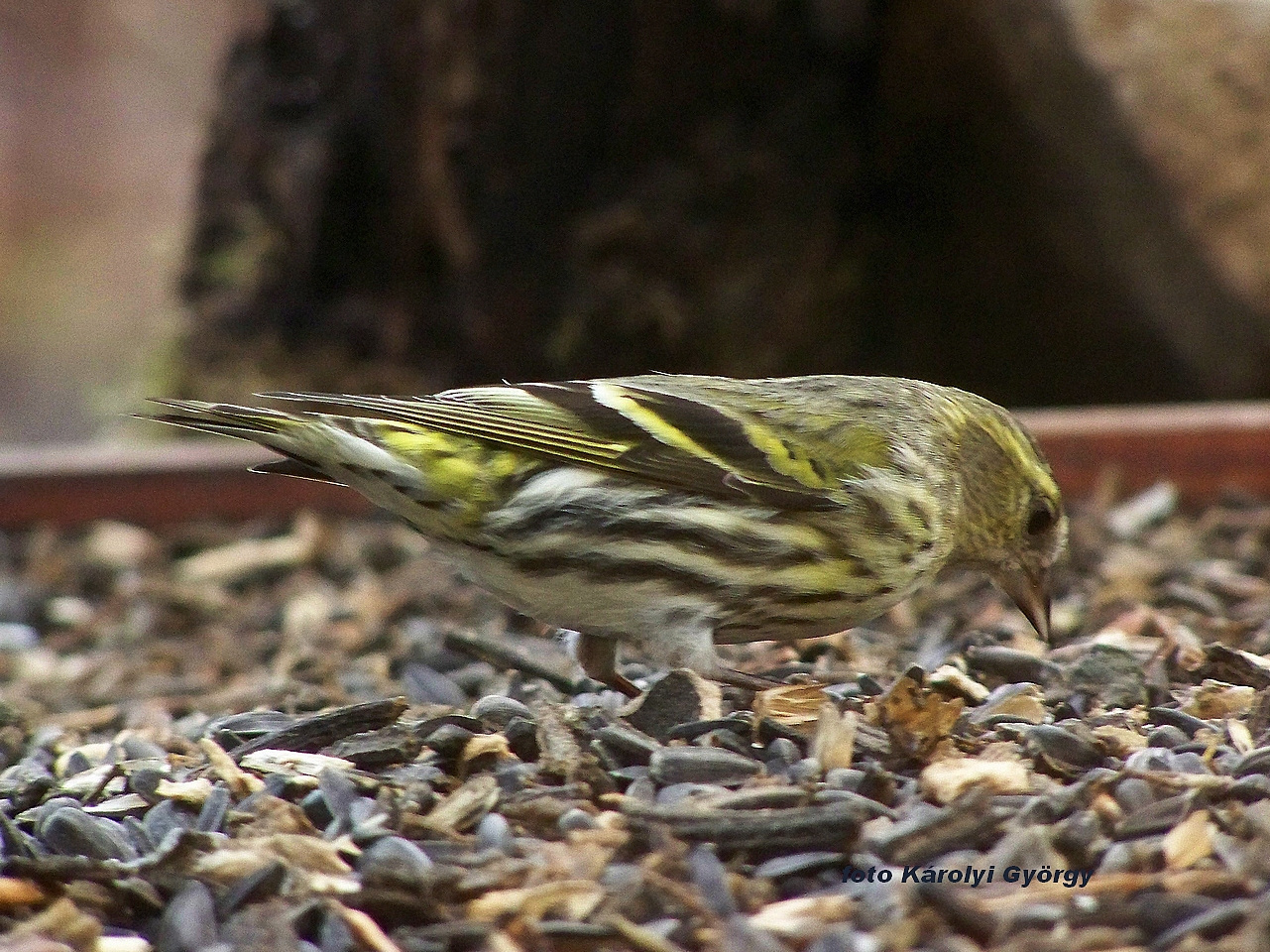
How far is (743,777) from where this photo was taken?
2.46m

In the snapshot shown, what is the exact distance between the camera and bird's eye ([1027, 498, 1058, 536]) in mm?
3312

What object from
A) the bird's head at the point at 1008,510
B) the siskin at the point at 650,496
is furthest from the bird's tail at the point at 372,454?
the bird's head at the point at 1008,510

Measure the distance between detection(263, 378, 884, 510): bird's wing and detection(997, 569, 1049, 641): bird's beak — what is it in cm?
54

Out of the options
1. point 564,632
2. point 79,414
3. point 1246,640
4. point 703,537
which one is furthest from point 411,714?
point 79,414

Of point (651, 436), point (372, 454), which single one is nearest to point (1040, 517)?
point (651, 436)

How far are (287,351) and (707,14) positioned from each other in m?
2.21

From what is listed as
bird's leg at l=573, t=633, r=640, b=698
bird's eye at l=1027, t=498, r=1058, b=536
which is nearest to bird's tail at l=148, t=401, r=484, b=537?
bird's leg at l=573, t=633, r=640, b=698

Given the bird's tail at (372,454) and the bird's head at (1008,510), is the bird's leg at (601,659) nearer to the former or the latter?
the bird's tail at (372,454)

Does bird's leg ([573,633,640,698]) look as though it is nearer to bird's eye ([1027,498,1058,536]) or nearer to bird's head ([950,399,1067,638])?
bird's head ([950,399,1067,638])

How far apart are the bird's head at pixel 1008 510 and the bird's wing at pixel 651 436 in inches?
11.3

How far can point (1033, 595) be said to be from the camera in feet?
11.1

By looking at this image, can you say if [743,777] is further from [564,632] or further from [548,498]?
[564,632]

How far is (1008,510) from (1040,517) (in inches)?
3.5

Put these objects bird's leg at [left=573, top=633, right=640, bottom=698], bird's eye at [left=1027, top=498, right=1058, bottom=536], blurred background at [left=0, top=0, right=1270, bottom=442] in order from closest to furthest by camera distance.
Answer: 1. bird's leg at [left=573, top=633, right=640, bottom=698]
2. bird's eye at [left=1027, top=498, right=1058, bottom=536]
3. blurred background at [left=0, top=0, right=1270, bottom=442]
